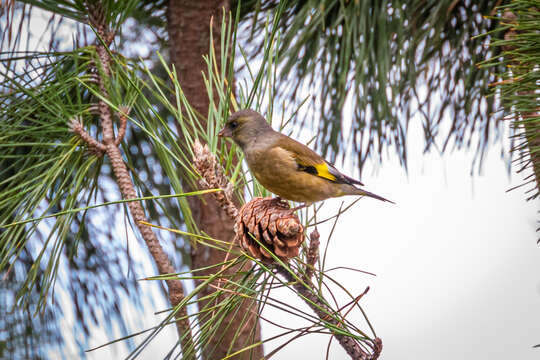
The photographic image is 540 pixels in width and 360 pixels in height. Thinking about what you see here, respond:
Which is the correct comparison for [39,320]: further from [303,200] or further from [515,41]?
[515,41]

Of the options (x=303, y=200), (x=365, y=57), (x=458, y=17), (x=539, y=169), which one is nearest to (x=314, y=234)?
(x=303, y=200)

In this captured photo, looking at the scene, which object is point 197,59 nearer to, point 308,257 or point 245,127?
point 245,127

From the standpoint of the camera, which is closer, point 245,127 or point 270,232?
point 270,232

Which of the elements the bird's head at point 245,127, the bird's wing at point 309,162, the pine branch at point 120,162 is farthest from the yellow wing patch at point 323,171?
the pine branch at point 120,162

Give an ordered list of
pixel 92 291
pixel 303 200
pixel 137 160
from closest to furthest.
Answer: pixel 303 200
pixel 92 291
pixel 137 160

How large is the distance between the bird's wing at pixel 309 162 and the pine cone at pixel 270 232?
167 millimetres

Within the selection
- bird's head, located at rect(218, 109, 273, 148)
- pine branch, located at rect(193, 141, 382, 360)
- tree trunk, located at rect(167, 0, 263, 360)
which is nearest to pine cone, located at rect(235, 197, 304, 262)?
pine branch, located at rect(193, 141, 382, 360)

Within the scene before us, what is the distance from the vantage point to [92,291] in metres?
0.97

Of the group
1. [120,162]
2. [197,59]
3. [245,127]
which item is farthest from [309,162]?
[197,59]

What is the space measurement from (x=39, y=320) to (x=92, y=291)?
0.09 metres

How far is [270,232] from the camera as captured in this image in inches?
20.7

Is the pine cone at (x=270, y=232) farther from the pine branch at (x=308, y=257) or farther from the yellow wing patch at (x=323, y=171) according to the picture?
the yellow wing patch at (x=323, y=171)

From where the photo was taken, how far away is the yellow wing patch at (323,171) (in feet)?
2.48

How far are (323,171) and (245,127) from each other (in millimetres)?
146
